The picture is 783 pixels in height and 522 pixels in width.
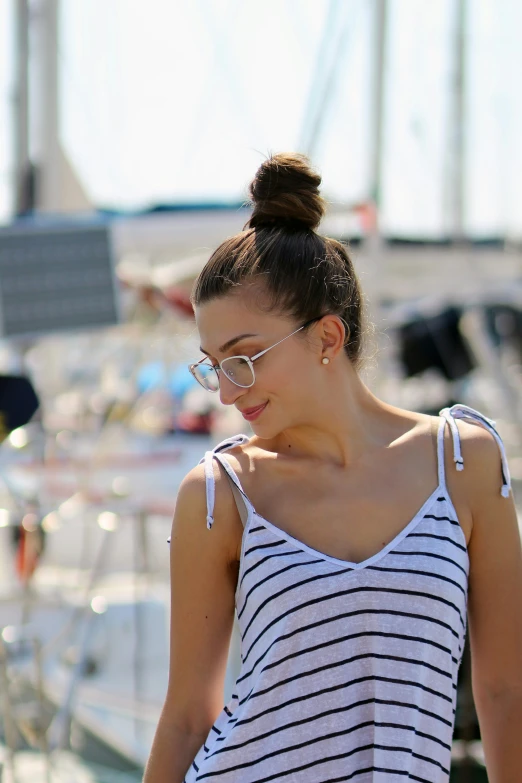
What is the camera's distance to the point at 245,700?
1.43m

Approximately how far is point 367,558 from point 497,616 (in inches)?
9.6

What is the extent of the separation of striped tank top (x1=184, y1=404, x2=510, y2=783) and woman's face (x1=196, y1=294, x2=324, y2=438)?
180mm

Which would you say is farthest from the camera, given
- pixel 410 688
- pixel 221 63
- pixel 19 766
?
pixel 221 63

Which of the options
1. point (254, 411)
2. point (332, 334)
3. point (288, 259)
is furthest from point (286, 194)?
point (254, 411)

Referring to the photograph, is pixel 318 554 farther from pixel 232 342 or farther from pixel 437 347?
pixel 437 347

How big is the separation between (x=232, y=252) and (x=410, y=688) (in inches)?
27.2

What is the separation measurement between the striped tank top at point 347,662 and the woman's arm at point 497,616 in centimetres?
7

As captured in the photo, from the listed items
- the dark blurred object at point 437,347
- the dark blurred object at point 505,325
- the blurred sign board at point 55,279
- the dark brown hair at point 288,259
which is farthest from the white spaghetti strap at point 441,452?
the dark blurred object at point 505,325

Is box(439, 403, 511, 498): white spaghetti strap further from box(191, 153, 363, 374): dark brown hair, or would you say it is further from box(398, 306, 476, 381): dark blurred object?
box(398, 306, 476, 381): dark blurred object

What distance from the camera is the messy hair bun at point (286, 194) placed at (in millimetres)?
1526

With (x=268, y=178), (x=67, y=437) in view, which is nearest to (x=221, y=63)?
(x=67, y=437)

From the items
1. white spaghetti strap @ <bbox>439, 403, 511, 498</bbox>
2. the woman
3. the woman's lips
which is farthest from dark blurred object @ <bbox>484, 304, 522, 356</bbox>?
the woman's lips

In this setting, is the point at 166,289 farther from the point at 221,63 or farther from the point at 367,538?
the point at 221,63

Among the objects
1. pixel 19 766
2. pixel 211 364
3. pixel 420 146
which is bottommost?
pixel 19 766
